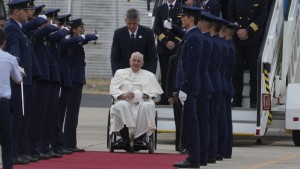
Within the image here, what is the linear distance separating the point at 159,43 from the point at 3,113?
709 cm

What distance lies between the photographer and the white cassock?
18.2m

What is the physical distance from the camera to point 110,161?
16.8m

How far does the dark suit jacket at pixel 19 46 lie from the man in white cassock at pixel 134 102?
2745 millimetres

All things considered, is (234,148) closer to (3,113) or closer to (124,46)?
(124,46)

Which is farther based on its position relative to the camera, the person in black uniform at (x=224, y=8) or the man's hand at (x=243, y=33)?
the person in black uniform at (x=224, y=8)

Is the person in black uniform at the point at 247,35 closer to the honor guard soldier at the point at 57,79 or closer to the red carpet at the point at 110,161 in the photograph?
the red carpet at the point at 110,161

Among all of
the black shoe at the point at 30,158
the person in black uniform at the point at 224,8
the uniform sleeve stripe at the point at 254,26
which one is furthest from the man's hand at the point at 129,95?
the person in black uniform at the point at 224,8

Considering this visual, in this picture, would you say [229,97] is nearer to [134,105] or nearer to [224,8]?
[134,105]

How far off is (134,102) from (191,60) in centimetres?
278

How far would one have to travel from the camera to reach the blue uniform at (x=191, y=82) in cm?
1575

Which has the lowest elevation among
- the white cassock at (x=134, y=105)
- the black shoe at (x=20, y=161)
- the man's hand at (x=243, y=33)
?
the black shoe at (x=20, y=161)

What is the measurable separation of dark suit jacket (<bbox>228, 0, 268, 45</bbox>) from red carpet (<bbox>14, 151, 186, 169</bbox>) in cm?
369

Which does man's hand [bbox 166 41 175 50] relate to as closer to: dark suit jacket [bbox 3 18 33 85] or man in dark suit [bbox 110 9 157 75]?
man in dark suit [bbox 110 9 157 75]

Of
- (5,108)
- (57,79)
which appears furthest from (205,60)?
(5,108)
